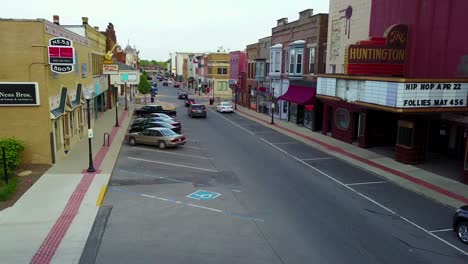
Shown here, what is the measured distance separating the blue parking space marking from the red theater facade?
33.6 ft

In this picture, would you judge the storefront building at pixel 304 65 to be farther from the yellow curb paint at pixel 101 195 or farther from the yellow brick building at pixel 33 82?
the yellow curb paint at pixel 101 195

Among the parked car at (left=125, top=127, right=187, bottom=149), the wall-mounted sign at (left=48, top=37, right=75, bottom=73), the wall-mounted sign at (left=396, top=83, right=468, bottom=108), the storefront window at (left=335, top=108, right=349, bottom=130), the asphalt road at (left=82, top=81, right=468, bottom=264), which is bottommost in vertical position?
the asphalt road at (left=82, top=81, right=468, bottom=264)

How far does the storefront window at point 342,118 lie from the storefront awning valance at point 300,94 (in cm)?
452

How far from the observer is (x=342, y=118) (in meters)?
31.4

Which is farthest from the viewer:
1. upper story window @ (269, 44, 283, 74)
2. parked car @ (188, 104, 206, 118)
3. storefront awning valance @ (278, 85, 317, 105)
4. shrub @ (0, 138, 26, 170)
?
parked car @ (188, 104, 206, 118)

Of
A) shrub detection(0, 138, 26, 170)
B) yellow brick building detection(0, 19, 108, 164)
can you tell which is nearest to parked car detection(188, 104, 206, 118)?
yellow brick building detection(0, 19, 108, 164)

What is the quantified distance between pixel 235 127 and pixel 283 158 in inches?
577

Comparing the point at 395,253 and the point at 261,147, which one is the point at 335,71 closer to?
the point at 261,147

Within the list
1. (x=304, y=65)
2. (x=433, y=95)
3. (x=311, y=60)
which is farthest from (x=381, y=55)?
(x=304, y=65)

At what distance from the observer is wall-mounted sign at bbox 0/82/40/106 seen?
20.6 m

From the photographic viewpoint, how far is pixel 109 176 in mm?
19672

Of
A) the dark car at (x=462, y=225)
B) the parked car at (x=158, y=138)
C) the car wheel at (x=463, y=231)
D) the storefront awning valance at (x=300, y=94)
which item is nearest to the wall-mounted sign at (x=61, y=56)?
the parked car at (x=158, y=138)

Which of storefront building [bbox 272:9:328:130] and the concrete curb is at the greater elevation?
storefront building [bbox 272:9:328:130]

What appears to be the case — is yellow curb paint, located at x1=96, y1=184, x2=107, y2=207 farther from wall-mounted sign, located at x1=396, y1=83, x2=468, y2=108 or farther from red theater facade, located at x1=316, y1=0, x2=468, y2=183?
wall-mounted sign, located at x1=396, y1=83, x2=468, y2=108
